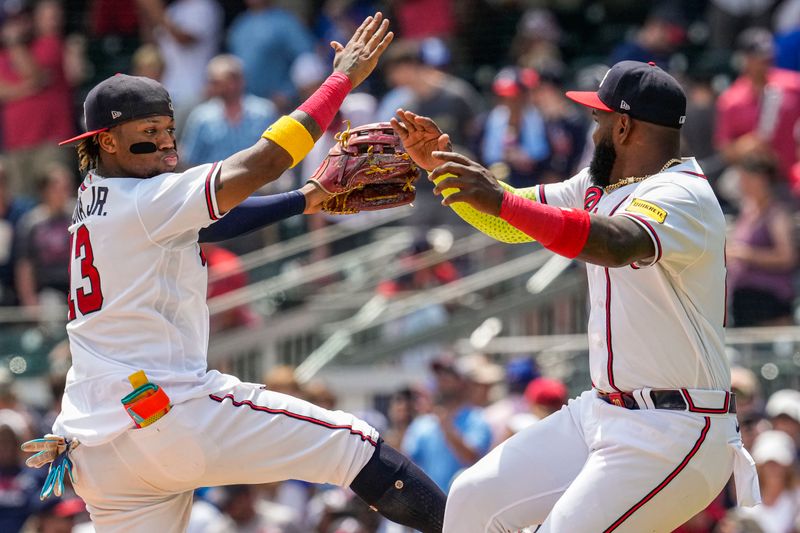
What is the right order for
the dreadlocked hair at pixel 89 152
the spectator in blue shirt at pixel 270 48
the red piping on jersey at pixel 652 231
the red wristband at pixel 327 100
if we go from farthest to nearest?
the spectator in blue shirt at pixel 270 48 < the dreadlocked hair at pixel 89 152 < the red wristband at pixel 327 100 < the red piping on jersey at pixel 652 231

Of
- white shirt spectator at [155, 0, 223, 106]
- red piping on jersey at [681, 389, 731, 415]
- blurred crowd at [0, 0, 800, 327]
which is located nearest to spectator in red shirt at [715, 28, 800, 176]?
blurred crowd at [0, 0, 800, 327]

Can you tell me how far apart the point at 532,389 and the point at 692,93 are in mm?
3992

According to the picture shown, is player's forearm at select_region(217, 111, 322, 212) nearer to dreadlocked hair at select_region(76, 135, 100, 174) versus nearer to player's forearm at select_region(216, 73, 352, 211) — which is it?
player's forearm at select_region(216, 73, 352, 211)

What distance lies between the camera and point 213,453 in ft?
15.9

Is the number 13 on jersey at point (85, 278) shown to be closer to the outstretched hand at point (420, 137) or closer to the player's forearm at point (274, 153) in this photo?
the player's forearm at point (274, 153)

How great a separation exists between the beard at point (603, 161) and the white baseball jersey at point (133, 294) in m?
1.33

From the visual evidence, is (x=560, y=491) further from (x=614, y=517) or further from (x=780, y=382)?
(x=780, y=382)

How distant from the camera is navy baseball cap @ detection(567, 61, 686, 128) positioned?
4832 millimetres

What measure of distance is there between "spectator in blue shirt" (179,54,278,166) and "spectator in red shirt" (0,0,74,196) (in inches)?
88.7

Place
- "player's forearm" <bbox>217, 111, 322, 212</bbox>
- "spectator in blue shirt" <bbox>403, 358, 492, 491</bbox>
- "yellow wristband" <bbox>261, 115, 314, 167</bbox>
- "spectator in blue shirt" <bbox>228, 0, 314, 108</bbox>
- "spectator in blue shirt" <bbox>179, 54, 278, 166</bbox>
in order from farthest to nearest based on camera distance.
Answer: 1. "spectator in blue shirt" <bbox>228, 0, 314, 108</bbox>
2. "spectator in blue shirt" <bbox>179, 54, 278, 166</bbox>
3. "spectator in blue shirt" <bbox>403, 358, 492, 491</bbox>
4. "yellow wristband" <bbox>261, 115, 314, 167</bbox>
5. "player's forearm" <bbox>217, 111, 322, 212</bbox>

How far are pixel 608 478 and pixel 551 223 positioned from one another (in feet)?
2.89

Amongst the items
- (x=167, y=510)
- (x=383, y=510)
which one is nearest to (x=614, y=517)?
(x=383, y=510)

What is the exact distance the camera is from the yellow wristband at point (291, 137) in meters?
4.85

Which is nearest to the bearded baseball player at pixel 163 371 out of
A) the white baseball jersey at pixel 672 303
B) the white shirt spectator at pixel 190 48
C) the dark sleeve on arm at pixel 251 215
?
the dark sleeve on arm at pixel 251 215
